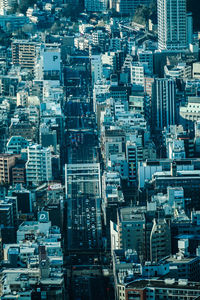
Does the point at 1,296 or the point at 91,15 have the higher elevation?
the point at 91,15

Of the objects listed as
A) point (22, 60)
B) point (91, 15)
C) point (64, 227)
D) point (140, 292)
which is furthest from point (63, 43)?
point (140, 292)

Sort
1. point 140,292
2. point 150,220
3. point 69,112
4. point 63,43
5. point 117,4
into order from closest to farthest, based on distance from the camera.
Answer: point 140,292
point 150,220
point 69,112
point 63,43
point 117,4

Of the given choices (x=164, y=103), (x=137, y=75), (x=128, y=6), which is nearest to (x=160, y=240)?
(x=164, y=103)

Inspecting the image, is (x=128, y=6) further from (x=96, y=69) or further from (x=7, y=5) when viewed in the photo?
(x=96, y=69)

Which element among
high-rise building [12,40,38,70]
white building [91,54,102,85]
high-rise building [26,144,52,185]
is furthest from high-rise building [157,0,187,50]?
high-rise building [26,144,52,185]

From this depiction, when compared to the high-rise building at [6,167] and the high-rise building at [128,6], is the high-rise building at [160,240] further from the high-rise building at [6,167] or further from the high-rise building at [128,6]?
the high-rise building at [128,6]

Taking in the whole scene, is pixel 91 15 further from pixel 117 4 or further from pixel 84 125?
pixel 84 125
